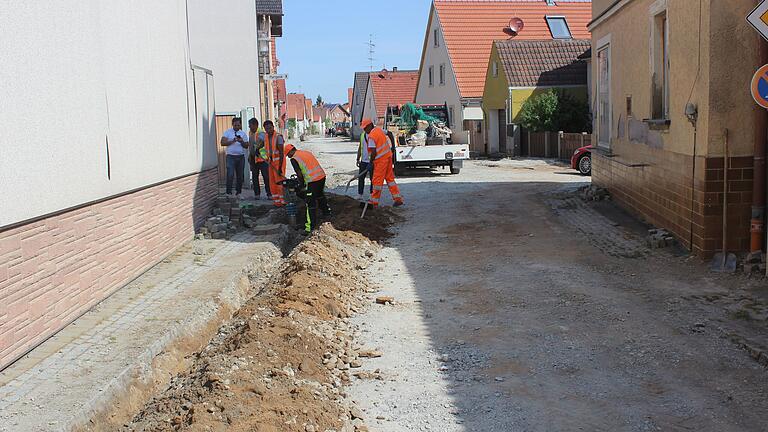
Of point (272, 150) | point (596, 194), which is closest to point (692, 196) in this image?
point (596, 194)

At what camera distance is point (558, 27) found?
130ft

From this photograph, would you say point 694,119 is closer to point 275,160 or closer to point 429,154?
point 275,160

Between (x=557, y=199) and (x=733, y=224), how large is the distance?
262 inches

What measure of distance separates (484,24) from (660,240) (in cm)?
3161

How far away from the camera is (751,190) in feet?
29.2

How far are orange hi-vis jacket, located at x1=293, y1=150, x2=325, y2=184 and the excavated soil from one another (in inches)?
147

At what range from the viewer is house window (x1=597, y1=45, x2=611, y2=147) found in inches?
595

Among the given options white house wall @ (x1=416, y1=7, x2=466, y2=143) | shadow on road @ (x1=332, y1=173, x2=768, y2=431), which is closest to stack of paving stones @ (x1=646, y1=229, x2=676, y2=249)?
shadow on road @ (x1=332, y1=173, x2=768, y2=431)

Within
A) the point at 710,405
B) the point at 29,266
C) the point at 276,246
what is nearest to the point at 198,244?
the point at 276,246

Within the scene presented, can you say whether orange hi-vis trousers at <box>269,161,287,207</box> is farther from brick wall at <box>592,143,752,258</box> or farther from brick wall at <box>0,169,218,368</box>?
brick wall at <box>592,143,752,258</box>

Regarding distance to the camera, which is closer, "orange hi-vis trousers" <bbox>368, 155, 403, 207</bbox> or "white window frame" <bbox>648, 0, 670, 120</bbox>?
"white window frame" <bbox>648, 0, 670, 120</bbox>

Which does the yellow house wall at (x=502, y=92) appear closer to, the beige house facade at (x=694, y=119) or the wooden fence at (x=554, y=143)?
the wooden fence at (x=554, y=143)

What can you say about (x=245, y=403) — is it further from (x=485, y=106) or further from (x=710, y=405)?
(x=485, y=106)

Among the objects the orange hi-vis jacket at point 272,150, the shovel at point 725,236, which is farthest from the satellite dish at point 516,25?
the shovel at point 725,236
